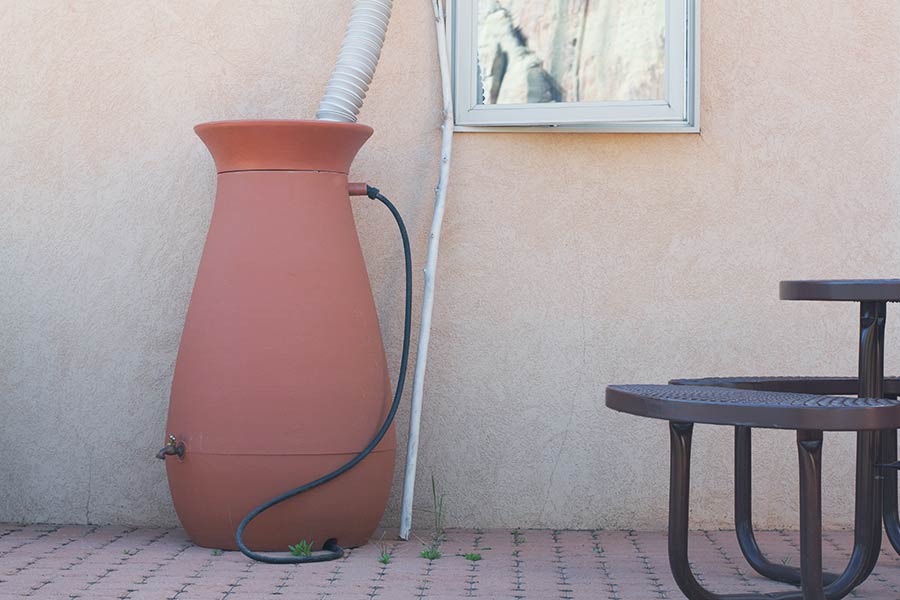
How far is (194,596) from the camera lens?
263cm

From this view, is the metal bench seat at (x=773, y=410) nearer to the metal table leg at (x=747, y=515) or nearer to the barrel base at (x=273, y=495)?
the metal table leg at (x=747, y=515)

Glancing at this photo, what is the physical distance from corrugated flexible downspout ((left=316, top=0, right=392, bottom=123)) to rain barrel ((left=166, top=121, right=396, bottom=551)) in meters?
0.17

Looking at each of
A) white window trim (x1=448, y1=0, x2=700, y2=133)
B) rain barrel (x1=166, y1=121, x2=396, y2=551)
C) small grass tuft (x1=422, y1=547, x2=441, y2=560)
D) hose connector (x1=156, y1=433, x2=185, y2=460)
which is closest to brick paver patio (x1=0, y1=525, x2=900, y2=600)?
small grass tuft (x1=422, y1=547, x2=441, y2=560)

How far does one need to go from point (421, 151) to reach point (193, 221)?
2.44ft

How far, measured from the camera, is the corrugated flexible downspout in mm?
3357

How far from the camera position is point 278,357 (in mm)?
3088

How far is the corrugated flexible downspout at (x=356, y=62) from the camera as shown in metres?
3.36

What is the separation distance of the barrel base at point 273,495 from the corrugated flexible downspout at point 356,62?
0.99 meters

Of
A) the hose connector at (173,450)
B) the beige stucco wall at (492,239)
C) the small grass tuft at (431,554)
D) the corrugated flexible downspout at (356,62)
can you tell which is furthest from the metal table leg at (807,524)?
the corrugated flexible downspout at (356,62)

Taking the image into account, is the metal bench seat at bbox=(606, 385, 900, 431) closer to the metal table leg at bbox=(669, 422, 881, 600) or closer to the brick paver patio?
the metal table leg at bbox=(669, 422, 881, 600)

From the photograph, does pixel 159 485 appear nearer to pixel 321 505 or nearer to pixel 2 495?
pixel 2 495

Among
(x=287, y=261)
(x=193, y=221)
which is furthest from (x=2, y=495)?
(x=287, y=261)

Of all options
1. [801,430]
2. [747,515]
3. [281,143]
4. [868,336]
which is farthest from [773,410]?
[281,143]

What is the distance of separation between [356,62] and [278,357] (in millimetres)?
918
